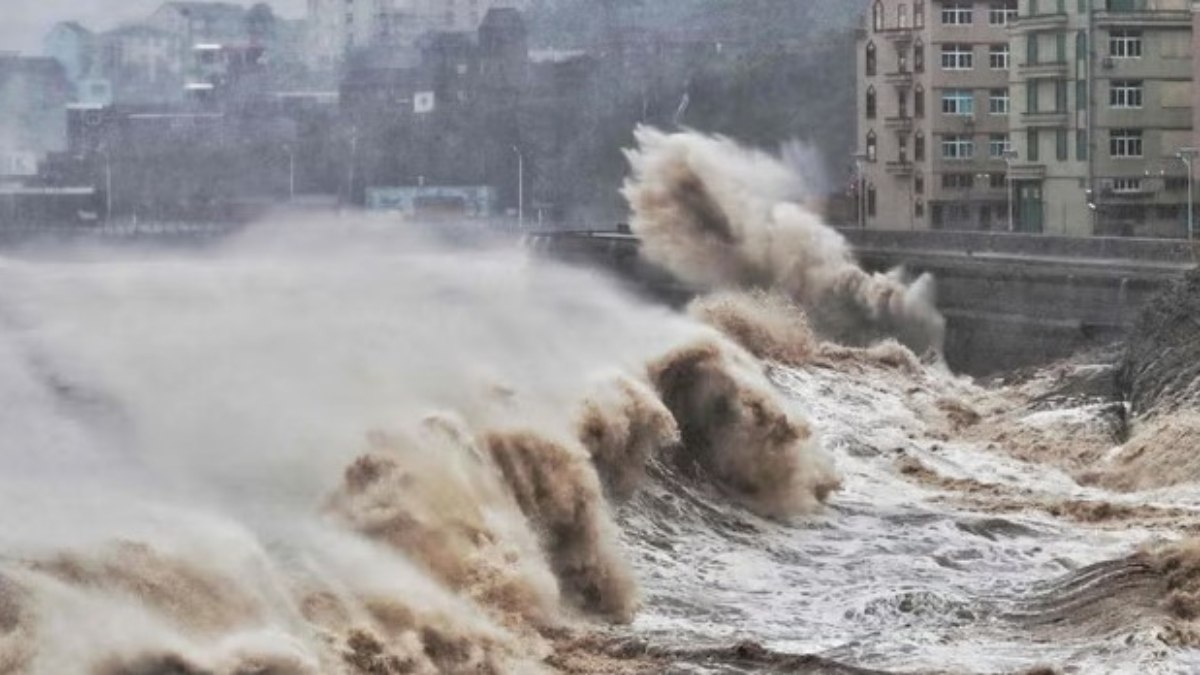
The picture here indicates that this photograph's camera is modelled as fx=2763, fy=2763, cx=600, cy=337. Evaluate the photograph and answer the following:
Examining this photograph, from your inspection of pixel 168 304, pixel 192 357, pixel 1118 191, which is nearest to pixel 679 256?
pixel 1118 191

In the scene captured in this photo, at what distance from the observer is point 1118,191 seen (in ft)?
137

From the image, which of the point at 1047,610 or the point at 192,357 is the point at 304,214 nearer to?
the point at 192,357

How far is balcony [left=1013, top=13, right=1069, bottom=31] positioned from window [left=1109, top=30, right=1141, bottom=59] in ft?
2.88

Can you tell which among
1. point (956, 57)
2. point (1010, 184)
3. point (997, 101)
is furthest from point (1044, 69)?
point (956, 57)

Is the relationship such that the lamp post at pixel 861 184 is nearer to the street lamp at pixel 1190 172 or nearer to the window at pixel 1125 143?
the window at pixel 1125 143

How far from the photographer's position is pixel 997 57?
156ft

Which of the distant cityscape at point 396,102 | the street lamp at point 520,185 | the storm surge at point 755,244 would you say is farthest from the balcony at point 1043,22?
the street lamp at point 520,185

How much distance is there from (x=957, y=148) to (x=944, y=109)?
70 cm

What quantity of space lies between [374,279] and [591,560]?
12.9 m

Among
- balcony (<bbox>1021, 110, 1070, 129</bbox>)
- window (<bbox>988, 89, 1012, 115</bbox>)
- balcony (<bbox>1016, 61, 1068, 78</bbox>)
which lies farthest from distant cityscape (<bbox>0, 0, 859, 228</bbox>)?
balcony (<bbox>1016, 61, 1068, 78</bbox>)

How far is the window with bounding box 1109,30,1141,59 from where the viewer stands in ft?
137

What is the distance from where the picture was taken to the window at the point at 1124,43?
137 feet

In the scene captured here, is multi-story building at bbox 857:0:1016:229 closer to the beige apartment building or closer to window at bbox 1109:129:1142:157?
the beige apartment building

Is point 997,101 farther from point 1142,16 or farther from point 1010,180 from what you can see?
point 1142,16
